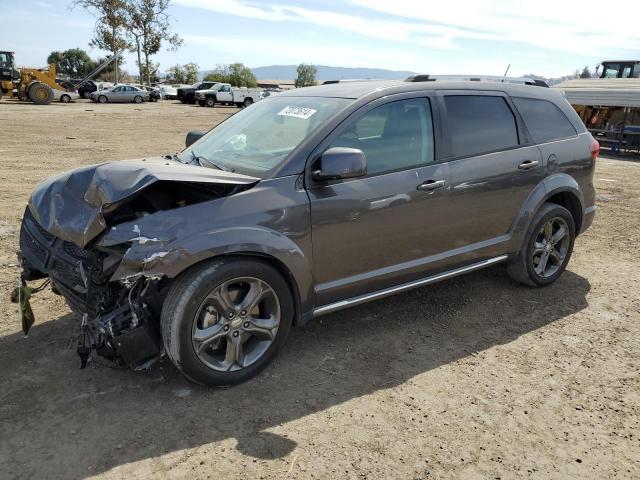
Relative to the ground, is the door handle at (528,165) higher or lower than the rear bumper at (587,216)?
higher

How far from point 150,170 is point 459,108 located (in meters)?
2.40

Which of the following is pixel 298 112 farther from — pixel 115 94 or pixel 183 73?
pixel 183 73

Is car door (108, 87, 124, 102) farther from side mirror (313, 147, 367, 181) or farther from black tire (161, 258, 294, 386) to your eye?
black tire (161, 258, 294, 386)

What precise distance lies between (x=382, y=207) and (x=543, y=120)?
6.90 feet

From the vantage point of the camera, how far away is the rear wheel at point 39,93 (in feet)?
105

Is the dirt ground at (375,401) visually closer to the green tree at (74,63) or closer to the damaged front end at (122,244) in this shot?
the damaged front end at (122,244)

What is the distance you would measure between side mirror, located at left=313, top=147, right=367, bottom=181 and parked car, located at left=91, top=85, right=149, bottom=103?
129 feet

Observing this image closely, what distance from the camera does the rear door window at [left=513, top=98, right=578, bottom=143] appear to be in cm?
463

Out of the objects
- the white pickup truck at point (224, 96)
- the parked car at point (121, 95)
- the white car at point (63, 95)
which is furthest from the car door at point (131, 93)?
the white pickup truck at point (224, 96)

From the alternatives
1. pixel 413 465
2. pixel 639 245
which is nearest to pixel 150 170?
pixel 413 465

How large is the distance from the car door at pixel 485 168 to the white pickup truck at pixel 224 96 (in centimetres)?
3549

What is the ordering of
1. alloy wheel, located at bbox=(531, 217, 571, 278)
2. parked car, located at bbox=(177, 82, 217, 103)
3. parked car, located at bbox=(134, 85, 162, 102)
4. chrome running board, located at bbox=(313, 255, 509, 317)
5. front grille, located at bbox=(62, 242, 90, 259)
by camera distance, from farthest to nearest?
parked car, located at bbox=(134, 85, 162, 102), parked car, located at bbox=(177, 82, 217, 103), alloy wheel, located at bbox=(531, 217, 571, 278), chrome running board, located at bbox=(313, 255, 509, 317), front grille, located at bbox=(62, 242, 90, 259)

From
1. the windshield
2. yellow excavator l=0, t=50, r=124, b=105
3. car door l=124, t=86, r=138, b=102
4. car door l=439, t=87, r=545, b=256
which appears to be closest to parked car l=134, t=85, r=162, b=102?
car door l=124, t=86, r=138, b=102

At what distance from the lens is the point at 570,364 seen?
3.66 metres
